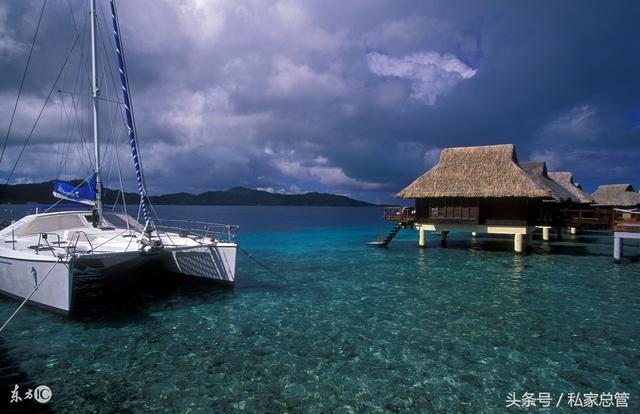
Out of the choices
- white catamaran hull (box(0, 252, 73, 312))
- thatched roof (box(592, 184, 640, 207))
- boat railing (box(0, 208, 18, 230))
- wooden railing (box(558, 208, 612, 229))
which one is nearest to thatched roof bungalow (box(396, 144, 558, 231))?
wooden railing (box(558, 208, 612, 229))

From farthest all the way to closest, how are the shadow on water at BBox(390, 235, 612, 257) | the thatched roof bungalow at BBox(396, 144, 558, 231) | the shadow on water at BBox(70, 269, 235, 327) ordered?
1. the shadow on water at BBox(390, 235, 612, 257)
2. the thatched roof bungalow at BBox(396, 144, 558, 231)
3. the shadow on water at BBox(70, 269, 235, 327)

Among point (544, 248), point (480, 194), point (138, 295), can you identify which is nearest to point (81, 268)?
point (138, 295)

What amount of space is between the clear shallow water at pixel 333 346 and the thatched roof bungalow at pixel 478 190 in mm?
7586

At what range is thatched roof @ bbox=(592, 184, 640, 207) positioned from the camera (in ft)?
127

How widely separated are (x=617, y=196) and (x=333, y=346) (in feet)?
153

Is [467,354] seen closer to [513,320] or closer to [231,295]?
[513,320]

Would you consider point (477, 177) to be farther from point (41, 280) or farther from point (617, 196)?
point (617, 196)

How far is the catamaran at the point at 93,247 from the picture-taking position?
1013 cm

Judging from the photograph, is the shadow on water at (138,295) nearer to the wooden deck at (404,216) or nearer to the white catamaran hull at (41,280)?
the white catamaran hull at (41,280)

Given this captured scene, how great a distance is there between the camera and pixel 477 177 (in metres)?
23.4

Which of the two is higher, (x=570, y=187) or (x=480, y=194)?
(x=570, y=187)

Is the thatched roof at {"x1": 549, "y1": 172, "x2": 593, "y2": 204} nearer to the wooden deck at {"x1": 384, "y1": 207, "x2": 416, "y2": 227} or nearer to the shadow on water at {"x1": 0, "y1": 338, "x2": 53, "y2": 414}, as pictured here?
the wooden deck at {"x1": 384, "y1": 207, "x2": 416, "y2": 227}

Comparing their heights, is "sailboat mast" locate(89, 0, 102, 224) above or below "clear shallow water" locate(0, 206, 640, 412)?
above

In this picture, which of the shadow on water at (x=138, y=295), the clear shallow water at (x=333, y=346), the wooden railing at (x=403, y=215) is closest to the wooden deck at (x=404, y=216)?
the wooden railing at (x=403, y=215)
